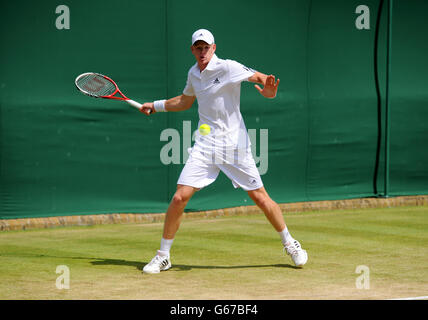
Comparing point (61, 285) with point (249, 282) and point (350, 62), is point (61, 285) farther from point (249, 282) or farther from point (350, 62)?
point (350, 62)

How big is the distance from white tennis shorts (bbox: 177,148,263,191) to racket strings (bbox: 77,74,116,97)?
122 cm

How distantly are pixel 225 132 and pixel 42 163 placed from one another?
3.68 meters

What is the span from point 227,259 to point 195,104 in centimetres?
372

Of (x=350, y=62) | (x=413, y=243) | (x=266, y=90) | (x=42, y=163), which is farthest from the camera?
(x=350, y=62)

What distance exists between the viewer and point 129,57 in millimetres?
10500

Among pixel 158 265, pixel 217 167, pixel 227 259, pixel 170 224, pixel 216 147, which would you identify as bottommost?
pixel 227 259

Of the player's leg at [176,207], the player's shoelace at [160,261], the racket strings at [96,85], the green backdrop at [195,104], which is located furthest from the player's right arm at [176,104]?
the green backdrop at [195,104]

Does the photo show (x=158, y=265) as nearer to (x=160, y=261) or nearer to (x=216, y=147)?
(x=160, y=261)

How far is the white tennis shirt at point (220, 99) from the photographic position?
22.8 feet

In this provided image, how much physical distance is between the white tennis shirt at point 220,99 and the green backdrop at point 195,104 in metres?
3.48

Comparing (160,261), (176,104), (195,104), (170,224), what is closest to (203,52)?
(176,104)

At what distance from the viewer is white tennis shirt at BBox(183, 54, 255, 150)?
6.96 meters

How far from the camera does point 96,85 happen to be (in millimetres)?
7758
